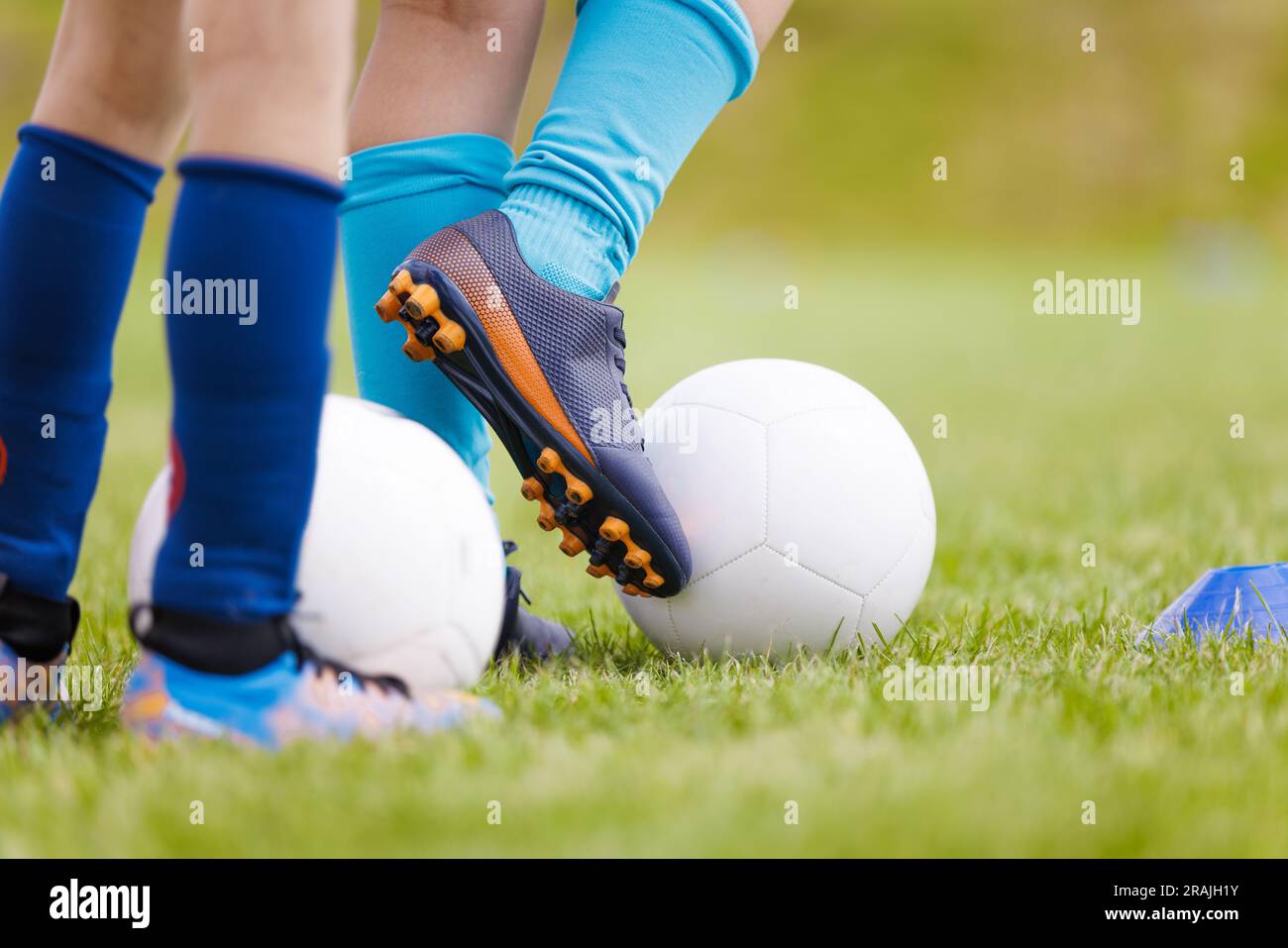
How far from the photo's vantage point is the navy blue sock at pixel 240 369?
1.55 m

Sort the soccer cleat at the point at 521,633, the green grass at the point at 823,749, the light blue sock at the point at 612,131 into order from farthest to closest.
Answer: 1. the soccer cleat at the point at 521,633
2. the light blue sock at the point at 612,131
3. the green grass at the point at 823,749

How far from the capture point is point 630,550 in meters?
2.07

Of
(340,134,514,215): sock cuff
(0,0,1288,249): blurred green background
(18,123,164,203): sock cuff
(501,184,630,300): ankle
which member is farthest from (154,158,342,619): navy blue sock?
(0,0,1288,249): blurred green background

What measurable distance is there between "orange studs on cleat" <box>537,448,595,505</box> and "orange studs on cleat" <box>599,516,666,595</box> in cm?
6

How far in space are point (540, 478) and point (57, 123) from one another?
84cm

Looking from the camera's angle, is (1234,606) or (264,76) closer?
(264,76)

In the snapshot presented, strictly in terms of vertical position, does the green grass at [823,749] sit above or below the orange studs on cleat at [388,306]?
below

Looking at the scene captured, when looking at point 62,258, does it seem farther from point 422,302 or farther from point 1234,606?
point 1234,606

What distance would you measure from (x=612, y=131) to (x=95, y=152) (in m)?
0.76

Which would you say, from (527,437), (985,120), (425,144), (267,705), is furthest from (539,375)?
(985,120)

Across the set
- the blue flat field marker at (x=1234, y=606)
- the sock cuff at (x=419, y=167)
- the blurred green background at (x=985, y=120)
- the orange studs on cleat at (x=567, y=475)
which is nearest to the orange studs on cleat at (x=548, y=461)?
the orange studs on cleat at (x=567, y=475)

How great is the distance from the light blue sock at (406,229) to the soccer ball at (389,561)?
376 millimetres

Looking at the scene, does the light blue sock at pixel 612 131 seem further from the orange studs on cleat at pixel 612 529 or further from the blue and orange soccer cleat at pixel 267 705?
the blue and orange soccer cleat at pixel 267 705

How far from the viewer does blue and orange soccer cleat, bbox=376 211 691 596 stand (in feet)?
6.43
